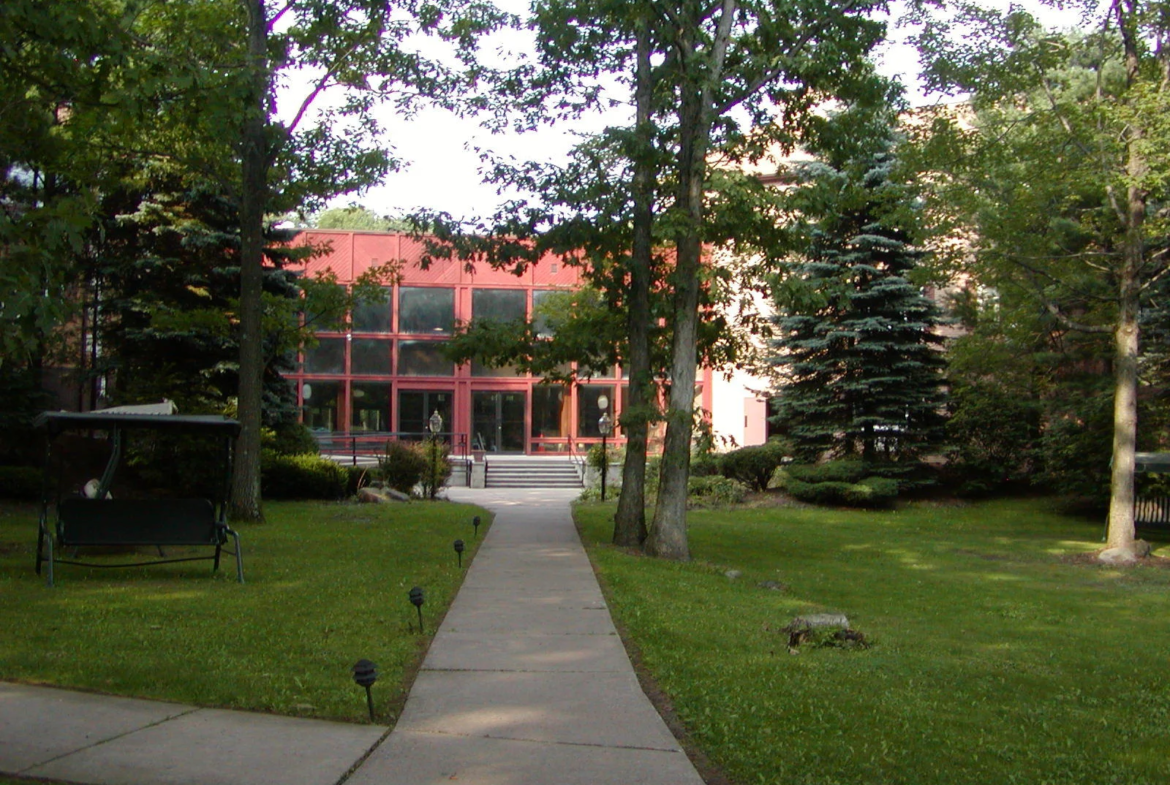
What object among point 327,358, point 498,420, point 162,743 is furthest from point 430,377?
point 162,743

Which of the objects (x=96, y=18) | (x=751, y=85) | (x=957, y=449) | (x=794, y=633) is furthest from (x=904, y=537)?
(x=96, y=18)

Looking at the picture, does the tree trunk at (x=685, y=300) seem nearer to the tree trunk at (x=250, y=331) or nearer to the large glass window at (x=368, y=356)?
the tree trunk at (x=250, y=331)

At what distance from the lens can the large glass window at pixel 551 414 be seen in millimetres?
44688

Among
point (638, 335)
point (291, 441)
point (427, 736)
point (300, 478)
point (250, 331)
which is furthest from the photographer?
point (291, 441)

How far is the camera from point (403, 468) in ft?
92.3

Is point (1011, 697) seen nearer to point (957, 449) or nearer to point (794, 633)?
point (794, 633)

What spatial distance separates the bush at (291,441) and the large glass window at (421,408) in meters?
13.2

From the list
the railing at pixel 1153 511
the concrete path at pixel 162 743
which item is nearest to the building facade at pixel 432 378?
the railing at pixel 1153 511

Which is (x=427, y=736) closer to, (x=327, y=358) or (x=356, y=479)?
(x=356, y=479)

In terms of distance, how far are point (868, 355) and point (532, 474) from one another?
12.9 m

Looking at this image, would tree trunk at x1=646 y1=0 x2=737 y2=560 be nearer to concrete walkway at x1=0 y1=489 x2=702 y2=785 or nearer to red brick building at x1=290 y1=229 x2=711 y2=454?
concrete walkway at x1=0 y1=489 x2=702 y2=785

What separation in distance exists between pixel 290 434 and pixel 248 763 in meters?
24.3

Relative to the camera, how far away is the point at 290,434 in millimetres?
29078

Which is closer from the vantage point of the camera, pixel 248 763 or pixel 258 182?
pixel 248 763
